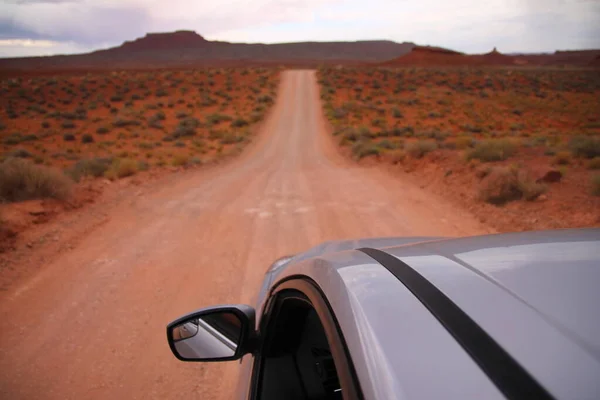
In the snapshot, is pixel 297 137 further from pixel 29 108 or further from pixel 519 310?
pixel 29 108

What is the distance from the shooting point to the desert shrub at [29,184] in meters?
7.62

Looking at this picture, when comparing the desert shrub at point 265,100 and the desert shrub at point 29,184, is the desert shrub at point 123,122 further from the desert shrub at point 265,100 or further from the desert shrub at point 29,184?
the desert shrub at point 29,184

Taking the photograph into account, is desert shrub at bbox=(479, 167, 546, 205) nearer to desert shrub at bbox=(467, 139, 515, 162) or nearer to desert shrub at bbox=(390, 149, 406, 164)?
desert shrub at bbox=(467, 139, 515, 162)

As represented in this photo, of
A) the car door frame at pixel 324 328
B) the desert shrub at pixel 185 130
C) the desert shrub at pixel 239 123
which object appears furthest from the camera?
the desert shrub at pixel 239 123

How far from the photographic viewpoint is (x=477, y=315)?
100 centimetres

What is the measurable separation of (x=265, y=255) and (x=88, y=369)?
2578 mm

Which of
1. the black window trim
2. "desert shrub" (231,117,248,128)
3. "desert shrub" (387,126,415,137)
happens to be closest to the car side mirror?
the black window trim

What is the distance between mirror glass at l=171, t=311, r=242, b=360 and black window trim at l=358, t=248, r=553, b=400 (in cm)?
92

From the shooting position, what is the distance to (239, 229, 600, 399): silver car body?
82 centimetres

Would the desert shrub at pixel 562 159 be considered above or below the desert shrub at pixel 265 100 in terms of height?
below

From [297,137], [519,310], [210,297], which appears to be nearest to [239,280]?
[210,297]

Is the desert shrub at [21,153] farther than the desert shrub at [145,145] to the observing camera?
No

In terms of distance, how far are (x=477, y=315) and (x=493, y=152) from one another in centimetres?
1023

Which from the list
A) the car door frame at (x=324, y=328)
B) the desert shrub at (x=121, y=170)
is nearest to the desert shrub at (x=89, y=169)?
the desert shrub at (x=121, y=170)
